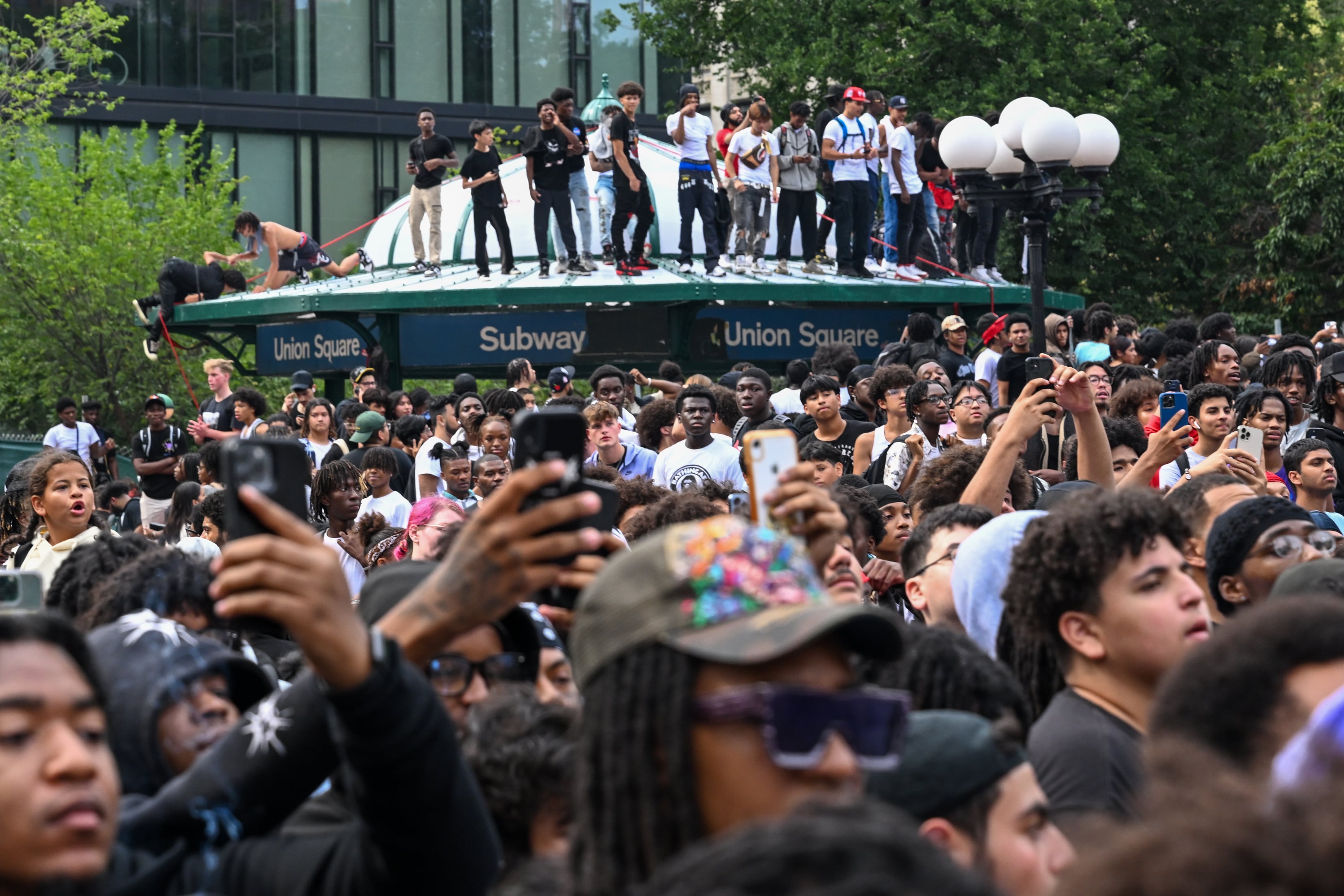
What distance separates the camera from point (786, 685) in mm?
2201

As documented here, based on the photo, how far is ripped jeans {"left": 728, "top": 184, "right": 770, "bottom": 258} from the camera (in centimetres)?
1903

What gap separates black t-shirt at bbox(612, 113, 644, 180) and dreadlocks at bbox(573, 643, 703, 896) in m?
15.9

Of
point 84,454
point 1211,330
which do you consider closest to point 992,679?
point 1211,330

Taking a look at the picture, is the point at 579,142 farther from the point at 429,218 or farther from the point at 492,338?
the point at 429,218

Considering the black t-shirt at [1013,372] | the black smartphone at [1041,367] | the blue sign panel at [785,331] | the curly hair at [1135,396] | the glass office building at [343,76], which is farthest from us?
the glass office building at [343,76]

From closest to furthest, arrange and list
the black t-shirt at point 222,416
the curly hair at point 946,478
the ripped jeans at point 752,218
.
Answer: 1. the curly hair at point 946,478
2. the black t-shirt at point 222,416
3. the ripped jeans at point 752,218

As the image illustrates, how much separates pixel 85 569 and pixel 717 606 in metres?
3.06

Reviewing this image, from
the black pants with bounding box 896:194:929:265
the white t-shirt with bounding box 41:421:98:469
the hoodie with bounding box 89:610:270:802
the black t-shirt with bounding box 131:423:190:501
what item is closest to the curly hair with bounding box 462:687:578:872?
the hoodie with bounding box 89:610:270:802

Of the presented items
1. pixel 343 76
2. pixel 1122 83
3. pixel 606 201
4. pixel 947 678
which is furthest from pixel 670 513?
pixel 343 76

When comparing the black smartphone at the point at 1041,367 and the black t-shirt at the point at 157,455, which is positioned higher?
the black smartphone at the point at 1041,367

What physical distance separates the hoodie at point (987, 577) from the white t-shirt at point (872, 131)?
1461 cm

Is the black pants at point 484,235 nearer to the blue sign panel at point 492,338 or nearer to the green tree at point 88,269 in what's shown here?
the blue sign panel at point 492,338

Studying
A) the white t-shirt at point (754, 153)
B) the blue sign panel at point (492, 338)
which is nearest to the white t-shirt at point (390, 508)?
the white t-shirt at point (754, 153)

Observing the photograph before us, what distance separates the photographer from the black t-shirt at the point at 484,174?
62.9 feet
